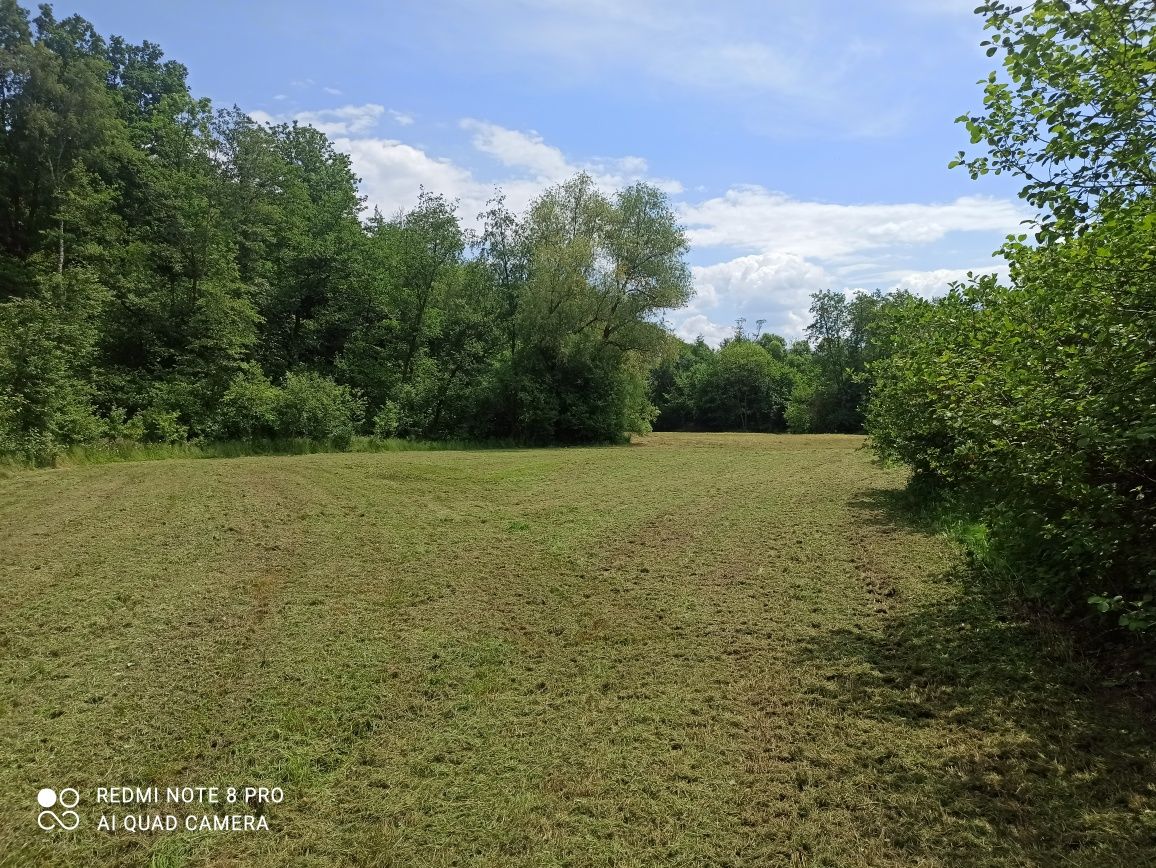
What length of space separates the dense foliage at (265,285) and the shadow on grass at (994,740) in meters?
20.1

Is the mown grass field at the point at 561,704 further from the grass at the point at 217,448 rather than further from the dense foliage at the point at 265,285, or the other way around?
the dense foliage at the point at 265,285

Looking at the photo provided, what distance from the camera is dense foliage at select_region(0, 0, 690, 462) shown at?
2319cm

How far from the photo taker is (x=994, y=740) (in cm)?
385

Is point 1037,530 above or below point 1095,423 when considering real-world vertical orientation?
below

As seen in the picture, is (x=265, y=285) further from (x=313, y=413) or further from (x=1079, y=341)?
(x=1079, y=341)

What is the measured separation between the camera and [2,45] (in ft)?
82.8

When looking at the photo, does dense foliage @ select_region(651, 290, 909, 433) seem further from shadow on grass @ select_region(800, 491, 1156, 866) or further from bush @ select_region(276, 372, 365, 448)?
shadow on grass @ select_region(800, 491, 1156, 866)

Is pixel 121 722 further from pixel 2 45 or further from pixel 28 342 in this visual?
pixel 2 45

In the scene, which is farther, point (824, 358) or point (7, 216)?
point (824, 358)

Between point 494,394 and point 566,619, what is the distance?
25078mm

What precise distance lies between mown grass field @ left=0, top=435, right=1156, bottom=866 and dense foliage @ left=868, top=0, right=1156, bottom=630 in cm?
101

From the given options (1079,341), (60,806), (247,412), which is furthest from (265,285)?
(1079,341)

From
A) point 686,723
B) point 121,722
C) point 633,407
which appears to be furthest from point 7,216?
point 686,723

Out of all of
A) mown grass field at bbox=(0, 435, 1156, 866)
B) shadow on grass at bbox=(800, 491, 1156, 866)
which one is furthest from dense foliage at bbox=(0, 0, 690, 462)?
shadow on grass at bbox=(800, 491, 1156, 866)
